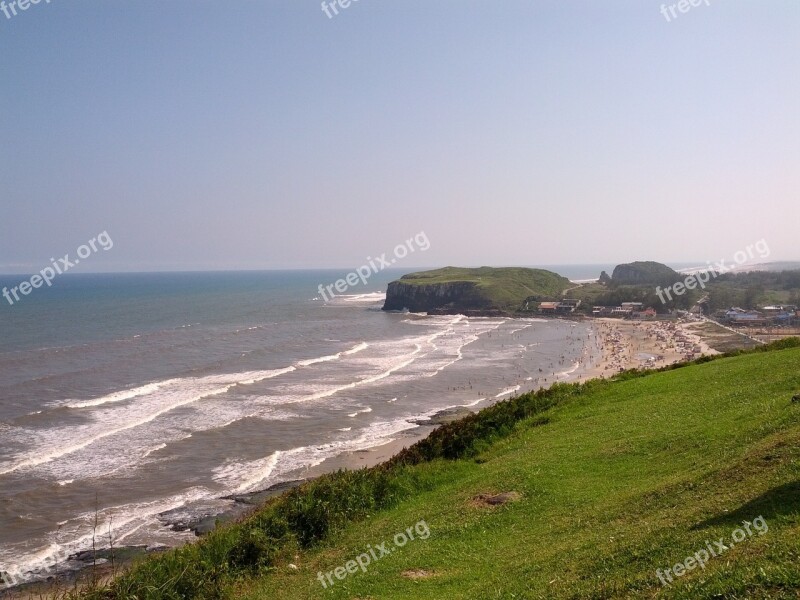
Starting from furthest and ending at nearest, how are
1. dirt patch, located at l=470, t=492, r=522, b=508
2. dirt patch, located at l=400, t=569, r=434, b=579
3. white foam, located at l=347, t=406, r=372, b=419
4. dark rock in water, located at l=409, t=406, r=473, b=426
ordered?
white foam, located at l=347, t=406, r=372, b=419 → dark rock in water, located at l=409, t=406, r=473, b=426 → dirt patch, located at l=470, t=492, r=522, b=508 → dirt patch, located at l=400, t=569, r=434, b=579

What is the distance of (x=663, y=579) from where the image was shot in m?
8.62

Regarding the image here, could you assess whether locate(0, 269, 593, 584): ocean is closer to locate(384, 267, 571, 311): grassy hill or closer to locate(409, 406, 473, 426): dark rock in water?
locate(409, 406, 473, 426): dark rock in water

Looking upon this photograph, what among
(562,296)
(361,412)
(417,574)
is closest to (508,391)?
(361,412)

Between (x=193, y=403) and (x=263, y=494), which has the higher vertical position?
(x=193, y=403)

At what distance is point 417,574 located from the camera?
13133 mm

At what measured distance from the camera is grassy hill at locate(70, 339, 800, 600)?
9.45m

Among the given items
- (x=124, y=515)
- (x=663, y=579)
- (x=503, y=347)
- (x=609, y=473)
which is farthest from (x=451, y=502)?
(x=503, y=347)

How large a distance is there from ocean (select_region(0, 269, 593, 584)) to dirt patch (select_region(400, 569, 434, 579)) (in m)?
9.73

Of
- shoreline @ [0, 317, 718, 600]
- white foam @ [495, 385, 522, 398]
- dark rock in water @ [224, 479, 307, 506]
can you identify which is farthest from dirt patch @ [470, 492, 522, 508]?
white foam @ [495, 385, 522, 398]

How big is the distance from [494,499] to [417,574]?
14.4 feet

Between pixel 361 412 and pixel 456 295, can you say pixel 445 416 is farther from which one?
pixel 456 295

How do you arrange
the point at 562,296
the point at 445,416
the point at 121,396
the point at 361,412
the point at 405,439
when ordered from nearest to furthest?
the point at 405,439
the point at 445,416
the point at 361,412
the point at 121,396
the point at 562,296

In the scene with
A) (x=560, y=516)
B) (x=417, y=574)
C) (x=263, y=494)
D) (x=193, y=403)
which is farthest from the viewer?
(x=193, y=403)

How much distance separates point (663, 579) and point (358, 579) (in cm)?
722
